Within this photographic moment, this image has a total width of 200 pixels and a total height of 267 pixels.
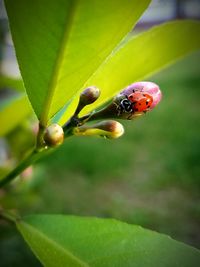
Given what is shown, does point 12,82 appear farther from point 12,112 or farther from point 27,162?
point 27,162

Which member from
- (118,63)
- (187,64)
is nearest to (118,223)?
(118,63)

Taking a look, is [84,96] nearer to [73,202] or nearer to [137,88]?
[137,88]

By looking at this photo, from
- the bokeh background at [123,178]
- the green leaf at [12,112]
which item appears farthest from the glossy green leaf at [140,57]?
the bokeh background at [123,178]

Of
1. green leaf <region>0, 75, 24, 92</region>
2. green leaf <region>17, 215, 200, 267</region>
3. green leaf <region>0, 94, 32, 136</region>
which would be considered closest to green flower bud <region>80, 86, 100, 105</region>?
green leaf <region>17, 215, 200, 267</region>

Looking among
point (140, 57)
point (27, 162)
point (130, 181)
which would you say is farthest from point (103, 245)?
point (130, 181)

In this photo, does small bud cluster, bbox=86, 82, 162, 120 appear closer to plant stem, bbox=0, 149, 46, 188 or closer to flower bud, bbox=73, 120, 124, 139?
flower bud, bbox=73, 120, 124, 139

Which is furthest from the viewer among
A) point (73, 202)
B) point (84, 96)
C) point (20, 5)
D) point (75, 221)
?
point (73, 202)
